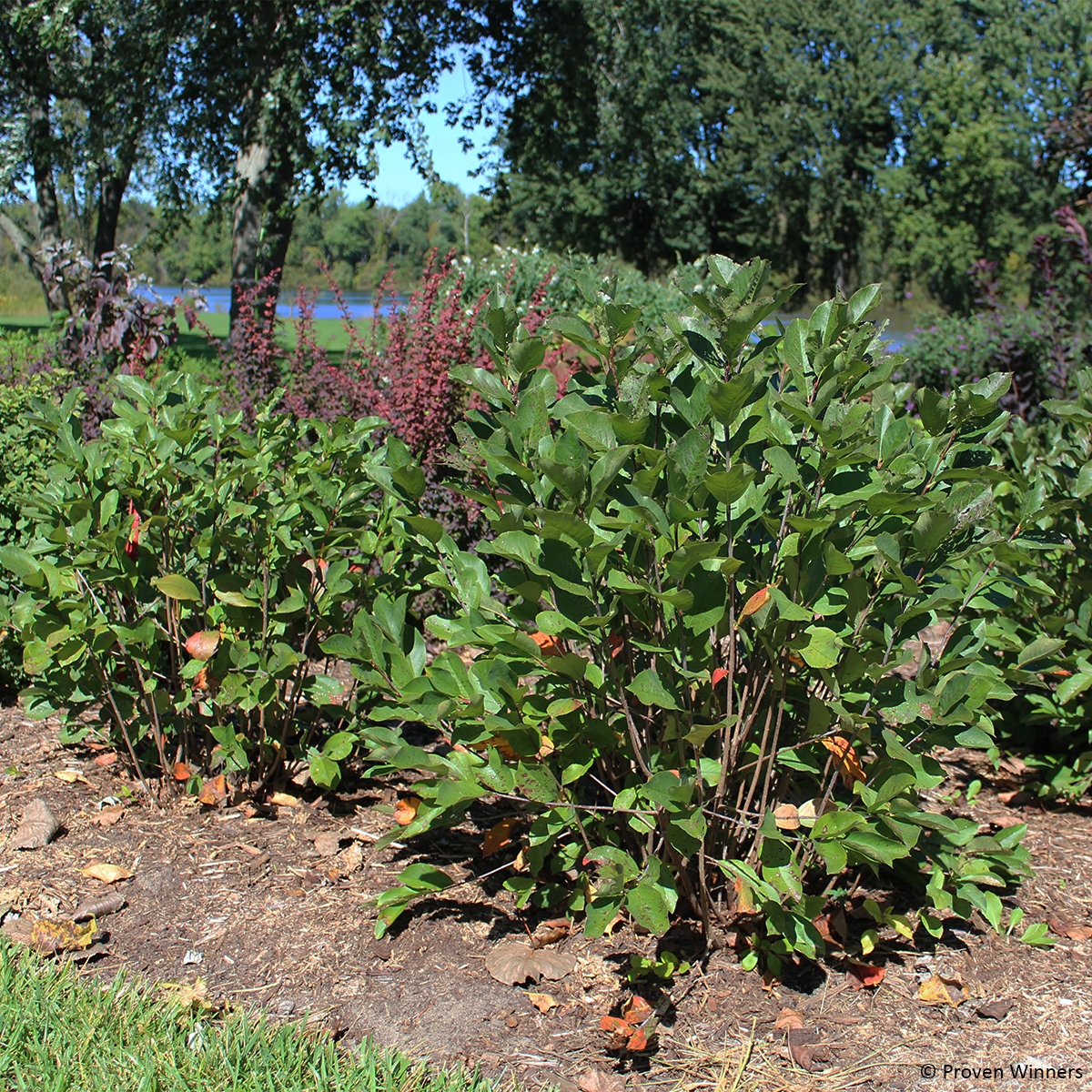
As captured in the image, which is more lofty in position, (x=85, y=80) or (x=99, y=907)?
(x=85, y=80)

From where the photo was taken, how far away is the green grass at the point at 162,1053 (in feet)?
6.80

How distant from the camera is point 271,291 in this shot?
8.72 m

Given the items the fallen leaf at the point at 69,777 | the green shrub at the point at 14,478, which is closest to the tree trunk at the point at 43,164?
the green shrub at the point at 14,478

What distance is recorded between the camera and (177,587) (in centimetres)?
295

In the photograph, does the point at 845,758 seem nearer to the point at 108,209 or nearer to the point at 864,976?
the point at 864,976

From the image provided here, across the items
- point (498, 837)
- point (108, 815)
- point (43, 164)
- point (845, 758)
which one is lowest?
point (108, 815)

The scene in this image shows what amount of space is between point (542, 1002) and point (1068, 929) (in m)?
1.41

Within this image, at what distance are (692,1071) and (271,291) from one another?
25.4ft

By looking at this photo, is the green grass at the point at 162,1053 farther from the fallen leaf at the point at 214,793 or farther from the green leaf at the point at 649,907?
the fallen leaf at the point at 214,793

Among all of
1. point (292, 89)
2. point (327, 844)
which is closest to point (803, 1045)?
point (327, 844)

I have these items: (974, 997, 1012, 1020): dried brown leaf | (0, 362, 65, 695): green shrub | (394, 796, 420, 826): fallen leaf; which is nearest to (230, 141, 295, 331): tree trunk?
(0, 362, 65, 695): green shrub

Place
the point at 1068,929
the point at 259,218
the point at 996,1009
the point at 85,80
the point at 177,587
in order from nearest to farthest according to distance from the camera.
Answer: the point at 996,1009 < the point at 1068,929 < the point at 177,587 < the point at 85,80 < the point at 259,218

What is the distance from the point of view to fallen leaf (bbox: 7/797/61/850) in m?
3.00

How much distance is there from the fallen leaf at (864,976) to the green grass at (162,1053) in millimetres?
934
